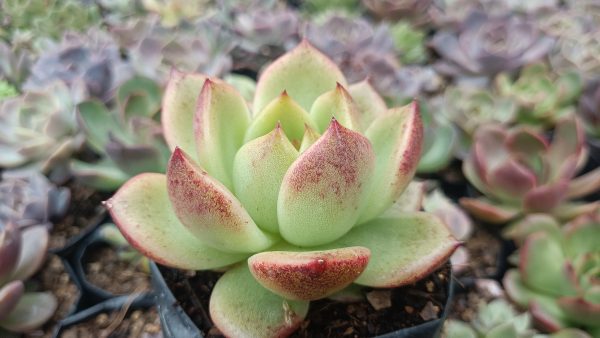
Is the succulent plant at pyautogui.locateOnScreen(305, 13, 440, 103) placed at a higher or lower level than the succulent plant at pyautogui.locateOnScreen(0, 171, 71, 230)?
higher

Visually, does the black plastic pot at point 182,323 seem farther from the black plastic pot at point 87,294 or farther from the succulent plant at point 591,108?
the succulent plant at point 591,108

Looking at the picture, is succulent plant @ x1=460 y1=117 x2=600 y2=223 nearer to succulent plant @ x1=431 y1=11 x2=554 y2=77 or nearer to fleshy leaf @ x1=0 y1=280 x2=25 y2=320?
succulent plant @ x1=431 y1=11 x2=554 y2=77

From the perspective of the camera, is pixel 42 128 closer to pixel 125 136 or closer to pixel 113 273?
pixel 125 136

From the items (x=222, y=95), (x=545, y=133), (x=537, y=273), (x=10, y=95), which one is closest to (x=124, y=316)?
(x=222, y=95)

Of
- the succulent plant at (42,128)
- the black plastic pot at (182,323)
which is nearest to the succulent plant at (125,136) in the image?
the succulent plant at (42,128)

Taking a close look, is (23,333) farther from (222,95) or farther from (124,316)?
(222,95)

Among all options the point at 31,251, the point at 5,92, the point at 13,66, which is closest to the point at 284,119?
the point at 31,251

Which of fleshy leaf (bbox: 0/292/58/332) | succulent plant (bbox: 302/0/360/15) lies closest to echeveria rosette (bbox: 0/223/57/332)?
fleshy leaf (bbox: 0/292/58/332)
